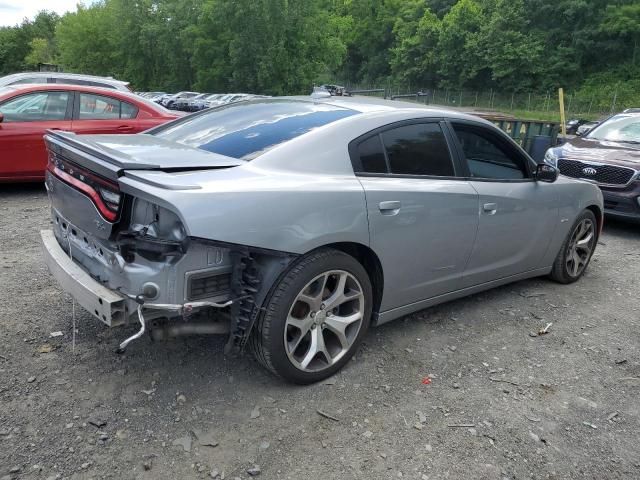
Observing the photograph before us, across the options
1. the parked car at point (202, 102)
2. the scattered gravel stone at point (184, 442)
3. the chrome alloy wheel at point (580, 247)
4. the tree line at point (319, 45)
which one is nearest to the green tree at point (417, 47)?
the tree line at point (319, 45)

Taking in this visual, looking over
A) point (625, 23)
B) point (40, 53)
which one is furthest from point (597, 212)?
point (40, 53)

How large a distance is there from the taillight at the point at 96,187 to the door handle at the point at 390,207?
1418 millimetres

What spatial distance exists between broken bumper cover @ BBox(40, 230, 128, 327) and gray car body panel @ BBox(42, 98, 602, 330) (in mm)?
500

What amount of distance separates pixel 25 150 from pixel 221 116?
14.4ft

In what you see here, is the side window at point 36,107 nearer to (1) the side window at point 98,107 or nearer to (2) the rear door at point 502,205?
(1) the side window at point 98,107

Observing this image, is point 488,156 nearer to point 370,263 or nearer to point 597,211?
point 370,263

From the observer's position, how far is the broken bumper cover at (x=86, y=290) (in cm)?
244

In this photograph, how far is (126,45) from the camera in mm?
47344

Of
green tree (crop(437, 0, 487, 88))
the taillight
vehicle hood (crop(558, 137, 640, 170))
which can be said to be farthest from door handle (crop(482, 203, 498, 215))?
green tree (crop(437, 0, 487, 88))

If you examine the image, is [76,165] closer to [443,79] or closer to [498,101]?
[498,101]

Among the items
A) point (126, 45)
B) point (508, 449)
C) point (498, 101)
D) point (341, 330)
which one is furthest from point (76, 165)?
point (498, 101)

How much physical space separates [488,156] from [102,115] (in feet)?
18.7

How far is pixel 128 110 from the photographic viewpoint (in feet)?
25.4

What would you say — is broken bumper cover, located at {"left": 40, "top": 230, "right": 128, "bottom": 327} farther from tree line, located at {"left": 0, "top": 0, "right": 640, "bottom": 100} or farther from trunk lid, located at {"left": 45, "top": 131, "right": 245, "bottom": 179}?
tree line, located at {"left": 0, "top": 0, "right": 640, "bottom": 100}
